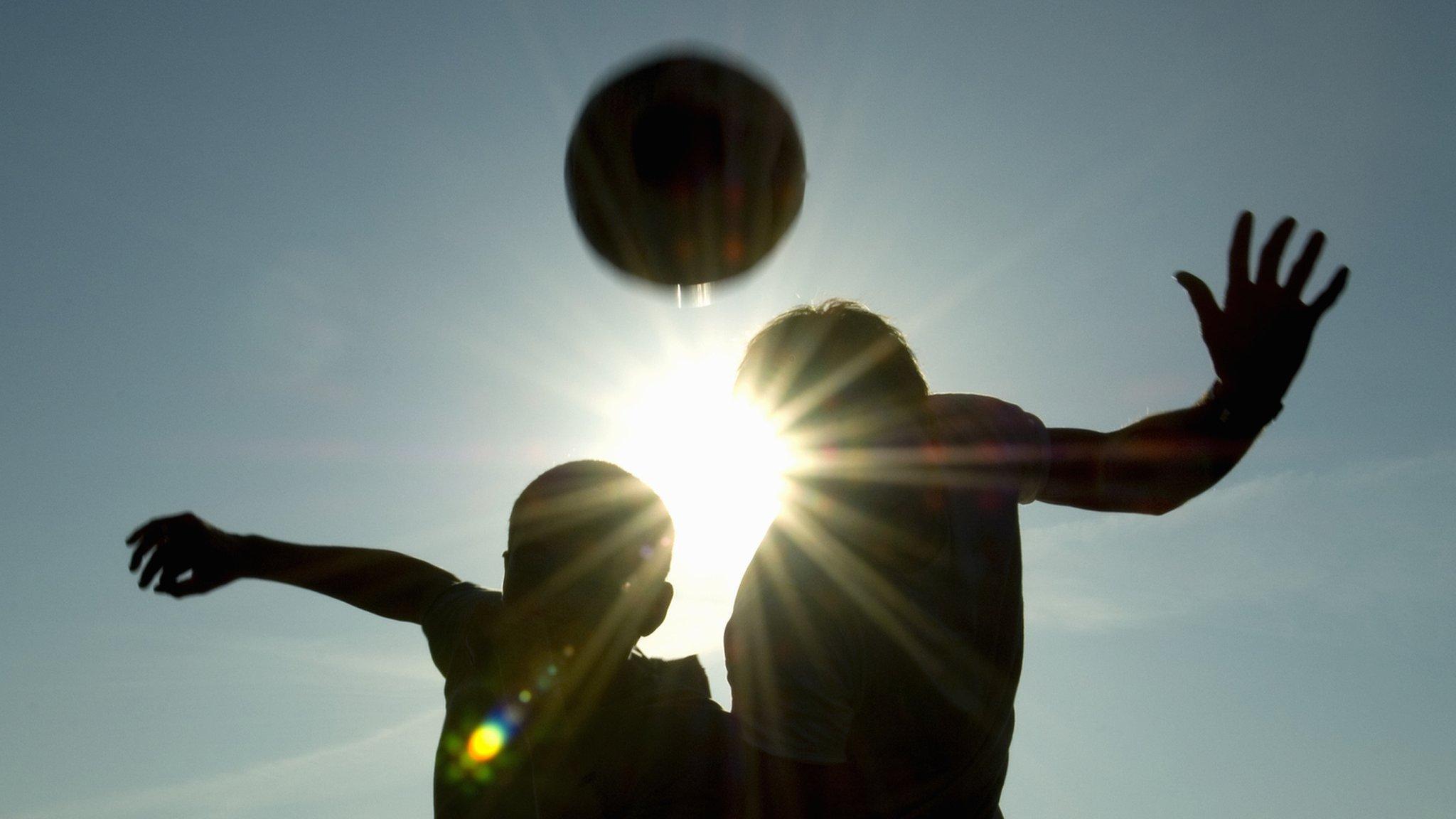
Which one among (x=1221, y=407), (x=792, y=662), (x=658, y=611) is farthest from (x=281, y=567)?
(x=1221, y=407)

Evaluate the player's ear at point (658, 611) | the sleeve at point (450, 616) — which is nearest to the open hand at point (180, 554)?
the sleeve at point (450, 616)

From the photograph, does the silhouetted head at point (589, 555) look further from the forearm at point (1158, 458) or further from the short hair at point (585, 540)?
the forearm at point (1158, 458)

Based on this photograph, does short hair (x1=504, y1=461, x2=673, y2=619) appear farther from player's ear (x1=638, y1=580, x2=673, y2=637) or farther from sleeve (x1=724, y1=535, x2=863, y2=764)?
sleeve (x1=724, y1=535, x2=863, y2=764)

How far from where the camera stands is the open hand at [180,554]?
3.39 m

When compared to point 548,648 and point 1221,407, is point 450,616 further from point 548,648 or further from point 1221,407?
point 1221,407

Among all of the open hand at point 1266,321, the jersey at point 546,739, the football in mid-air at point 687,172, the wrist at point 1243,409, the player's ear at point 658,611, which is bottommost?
the jersey at point 546,739

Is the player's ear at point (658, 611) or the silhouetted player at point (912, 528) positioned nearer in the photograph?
the silhouetted player at point (912, 528)

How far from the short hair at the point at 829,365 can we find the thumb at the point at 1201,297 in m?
0.98

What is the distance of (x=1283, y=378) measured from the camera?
3.49 metres

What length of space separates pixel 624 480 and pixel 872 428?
3.91 feet

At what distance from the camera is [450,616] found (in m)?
3.57

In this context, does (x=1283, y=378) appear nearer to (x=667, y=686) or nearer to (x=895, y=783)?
(x=895, y=783)

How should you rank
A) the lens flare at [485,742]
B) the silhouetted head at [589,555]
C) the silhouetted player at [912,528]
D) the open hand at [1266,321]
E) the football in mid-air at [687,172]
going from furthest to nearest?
the football in mid-air at [687,172], the silhouetted head at [589,555], the open hand at [1266,321], the lens flare at [485,742], the silhouetted player at [912,528]

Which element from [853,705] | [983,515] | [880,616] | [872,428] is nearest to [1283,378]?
[983,515]
